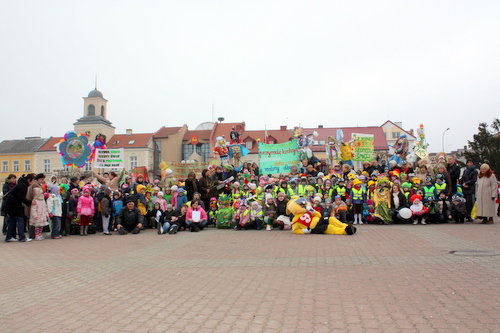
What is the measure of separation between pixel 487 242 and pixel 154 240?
27.2 feet

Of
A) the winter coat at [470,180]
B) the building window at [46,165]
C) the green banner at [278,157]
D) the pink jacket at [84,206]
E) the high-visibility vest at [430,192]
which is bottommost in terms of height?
the pink jacket at [84,206]

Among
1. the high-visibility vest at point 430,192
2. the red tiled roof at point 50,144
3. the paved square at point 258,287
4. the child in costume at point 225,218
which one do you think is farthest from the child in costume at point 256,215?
the red tiled roof at point 50,144

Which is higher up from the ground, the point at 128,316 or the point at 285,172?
the point at 285,172

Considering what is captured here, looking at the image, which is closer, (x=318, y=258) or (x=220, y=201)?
(x=318, y=258)

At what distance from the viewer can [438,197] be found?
13.9 meters

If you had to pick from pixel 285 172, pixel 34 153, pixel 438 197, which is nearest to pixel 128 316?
pixel 438 197

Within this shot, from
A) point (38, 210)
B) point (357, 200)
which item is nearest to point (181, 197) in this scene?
point (38, 210)

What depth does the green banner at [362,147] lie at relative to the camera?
19181 mm

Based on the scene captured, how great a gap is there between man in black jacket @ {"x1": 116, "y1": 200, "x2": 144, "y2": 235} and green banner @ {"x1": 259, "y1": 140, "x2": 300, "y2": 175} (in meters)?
6.65

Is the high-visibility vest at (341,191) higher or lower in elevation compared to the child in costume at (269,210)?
higher

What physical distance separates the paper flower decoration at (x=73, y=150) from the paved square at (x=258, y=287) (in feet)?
25.0

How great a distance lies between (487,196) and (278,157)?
8.39 metres

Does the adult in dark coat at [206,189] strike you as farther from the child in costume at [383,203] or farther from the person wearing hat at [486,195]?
the person wearing hat at [486,195]

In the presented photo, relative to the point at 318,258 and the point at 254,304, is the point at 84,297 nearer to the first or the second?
the point at 254,304
